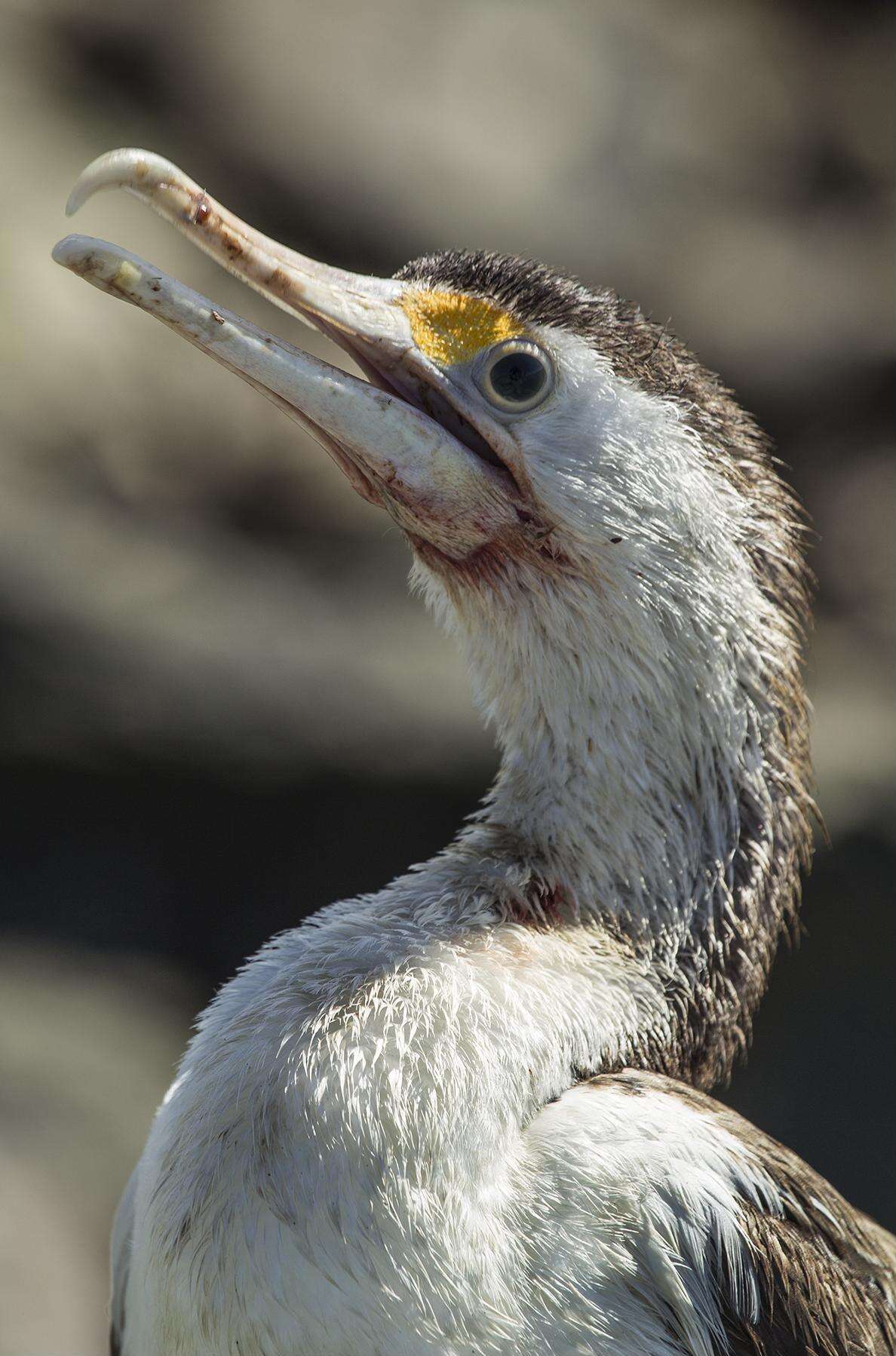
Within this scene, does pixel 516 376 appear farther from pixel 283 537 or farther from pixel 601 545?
pixel 283 537

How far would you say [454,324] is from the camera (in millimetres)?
2367

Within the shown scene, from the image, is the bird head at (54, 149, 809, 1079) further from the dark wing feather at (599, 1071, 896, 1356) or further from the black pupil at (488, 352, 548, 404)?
the dark wing feather at (599, 1071, 896, 1356)

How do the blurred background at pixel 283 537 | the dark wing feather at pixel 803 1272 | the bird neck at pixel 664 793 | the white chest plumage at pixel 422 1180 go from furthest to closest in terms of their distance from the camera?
the blurred background at pixel 283 537 < the bird neck at pixel 664 793 < the dark wing feather at pixel 803 1272 < the white chest plumage at pixel 422 1180

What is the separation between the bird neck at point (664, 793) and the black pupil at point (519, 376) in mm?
387

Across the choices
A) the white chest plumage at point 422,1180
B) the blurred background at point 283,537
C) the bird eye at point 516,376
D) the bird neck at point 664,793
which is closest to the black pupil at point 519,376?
the bird eye at point 516,376

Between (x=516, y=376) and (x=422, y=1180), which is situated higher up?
(x=516, y=376)

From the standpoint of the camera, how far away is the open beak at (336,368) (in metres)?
2.08

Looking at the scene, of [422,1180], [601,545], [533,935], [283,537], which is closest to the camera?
[422,1180]

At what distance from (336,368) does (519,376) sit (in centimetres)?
36

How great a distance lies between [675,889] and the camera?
90.7 inches

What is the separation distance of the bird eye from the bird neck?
0.37 m

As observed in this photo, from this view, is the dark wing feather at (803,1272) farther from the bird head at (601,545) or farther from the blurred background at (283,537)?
the blurred background at (283,537)

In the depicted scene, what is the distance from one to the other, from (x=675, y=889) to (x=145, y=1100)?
13.7ft

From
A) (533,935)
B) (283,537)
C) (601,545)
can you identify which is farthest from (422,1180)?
(283,537)
